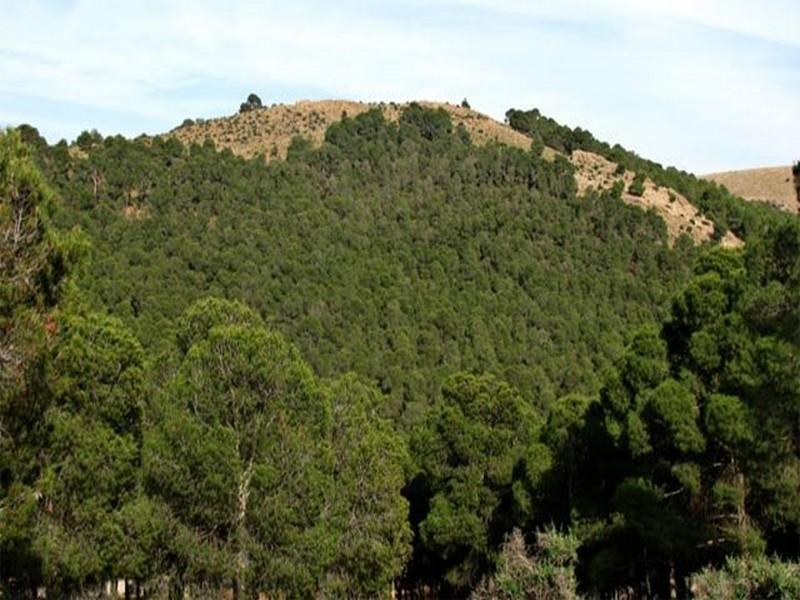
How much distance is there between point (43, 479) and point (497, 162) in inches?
3495

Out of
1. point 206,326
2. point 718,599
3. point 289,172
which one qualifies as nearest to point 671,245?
point 289,172

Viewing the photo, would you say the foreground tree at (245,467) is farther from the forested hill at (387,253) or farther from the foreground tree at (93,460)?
the forested hill at (387,253)

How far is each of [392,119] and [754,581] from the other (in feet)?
350

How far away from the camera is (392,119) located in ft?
396

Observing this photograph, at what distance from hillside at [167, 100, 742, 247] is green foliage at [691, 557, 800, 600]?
7624 centimetres

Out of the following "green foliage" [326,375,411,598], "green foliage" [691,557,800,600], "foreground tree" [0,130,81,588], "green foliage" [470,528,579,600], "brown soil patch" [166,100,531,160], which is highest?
"brown soil patch" [166,100,531,160]

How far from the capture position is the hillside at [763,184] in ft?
492

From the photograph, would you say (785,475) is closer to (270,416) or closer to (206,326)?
(270,416)

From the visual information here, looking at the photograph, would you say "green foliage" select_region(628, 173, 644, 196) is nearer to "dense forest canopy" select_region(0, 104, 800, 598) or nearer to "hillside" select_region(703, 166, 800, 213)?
"dense forest canopy" select_region(0, 104, 800, 598)

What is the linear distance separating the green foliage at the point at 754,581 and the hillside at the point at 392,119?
3002 inches

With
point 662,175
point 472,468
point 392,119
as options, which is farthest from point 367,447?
point 392,119

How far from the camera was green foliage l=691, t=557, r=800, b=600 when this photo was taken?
16328mm

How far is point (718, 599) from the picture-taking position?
1694 cm

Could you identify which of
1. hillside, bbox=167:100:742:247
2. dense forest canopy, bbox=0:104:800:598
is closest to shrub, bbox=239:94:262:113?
hillside, bbox=167:100:742:247
